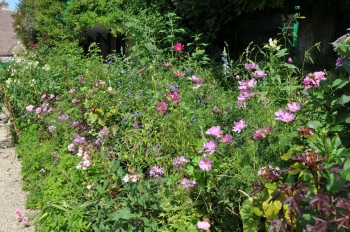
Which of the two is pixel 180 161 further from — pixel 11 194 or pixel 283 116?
pixel 11 194

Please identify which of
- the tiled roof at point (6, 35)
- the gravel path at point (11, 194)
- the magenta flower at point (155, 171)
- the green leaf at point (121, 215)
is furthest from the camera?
the tiled roof at point (6, 35)

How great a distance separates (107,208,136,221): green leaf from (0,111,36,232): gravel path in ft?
3.35

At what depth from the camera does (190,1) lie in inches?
262

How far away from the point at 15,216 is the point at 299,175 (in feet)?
7.73

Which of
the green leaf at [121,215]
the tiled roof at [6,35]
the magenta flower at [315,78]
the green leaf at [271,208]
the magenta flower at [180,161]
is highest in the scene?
the magenta flower at [315,78]

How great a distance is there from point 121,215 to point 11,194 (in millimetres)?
1853

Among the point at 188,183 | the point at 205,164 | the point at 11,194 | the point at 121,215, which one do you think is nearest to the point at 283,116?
the point at 205,164

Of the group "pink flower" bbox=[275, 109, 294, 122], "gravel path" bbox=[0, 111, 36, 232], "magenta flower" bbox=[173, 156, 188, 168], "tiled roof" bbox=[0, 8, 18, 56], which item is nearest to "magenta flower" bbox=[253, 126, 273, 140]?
"pink flower" bbox=[275, 109, 294, 122]

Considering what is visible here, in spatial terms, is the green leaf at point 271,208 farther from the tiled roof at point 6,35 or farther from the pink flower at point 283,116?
the tiled roof at point 6,35

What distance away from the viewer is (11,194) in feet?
12.0

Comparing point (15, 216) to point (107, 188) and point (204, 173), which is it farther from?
point (204, 173)

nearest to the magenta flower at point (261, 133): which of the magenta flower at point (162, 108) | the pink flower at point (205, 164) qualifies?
the pink flower at point (205, 164)

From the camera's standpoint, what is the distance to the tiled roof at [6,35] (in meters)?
31.9

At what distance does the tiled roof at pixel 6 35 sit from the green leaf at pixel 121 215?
99.8 ft
